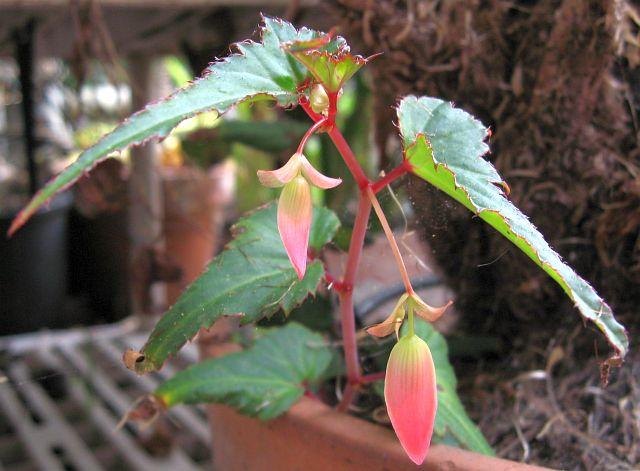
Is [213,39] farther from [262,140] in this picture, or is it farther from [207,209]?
[207,209]

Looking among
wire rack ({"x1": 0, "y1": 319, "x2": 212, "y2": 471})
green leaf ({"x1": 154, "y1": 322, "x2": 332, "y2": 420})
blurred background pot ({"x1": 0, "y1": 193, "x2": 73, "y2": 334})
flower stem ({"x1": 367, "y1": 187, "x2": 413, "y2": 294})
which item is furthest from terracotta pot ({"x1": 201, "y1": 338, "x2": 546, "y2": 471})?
blurred background pot ({"x1": 0, "y1": 193, "x2": 73, "y2": 334})

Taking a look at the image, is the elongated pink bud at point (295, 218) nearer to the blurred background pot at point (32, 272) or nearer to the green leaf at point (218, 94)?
the green leaf at point (218, 94)

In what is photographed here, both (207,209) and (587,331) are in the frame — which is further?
(207,209)

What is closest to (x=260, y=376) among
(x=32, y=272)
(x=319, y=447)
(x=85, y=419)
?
(x=319, y=447)

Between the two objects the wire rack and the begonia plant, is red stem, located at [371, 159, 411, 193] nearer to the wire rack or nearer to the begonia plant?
the begonia plant

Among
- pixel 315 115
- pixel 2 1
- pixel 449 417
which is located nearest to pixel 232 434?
pixel 449 417

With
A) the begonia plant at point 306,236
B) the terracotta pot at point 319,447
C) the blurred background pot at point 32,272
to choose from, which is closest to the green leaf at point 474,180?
the begonia plant at point 306,236

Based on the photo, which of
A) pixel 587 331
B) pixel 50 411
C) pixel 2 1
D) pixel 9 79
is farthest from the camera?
pixel 9 79
